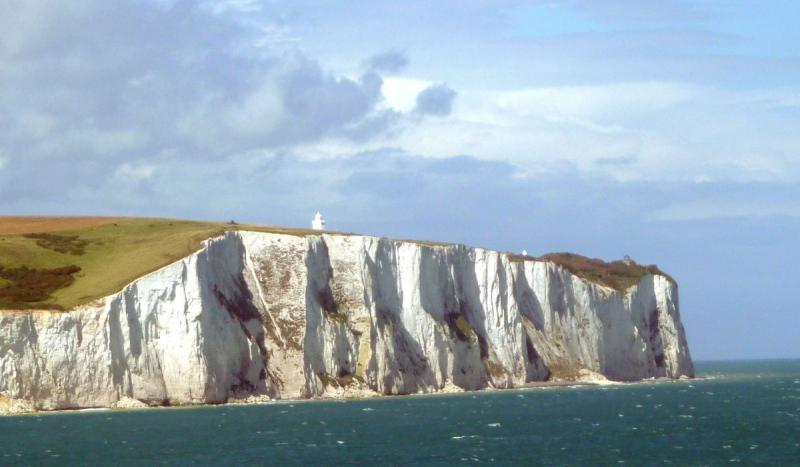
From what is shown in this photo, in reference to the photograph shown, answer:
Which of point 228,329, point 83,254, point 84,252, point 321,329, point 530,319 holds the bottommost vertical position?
point 228,329

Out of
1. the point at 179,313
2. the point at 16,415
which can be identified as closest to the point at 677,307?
the point at 179,313

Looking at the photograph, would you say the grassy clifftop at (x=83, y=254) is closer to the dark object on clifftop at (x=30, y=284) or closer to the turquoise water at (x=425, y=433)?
the dark object on clifftop at (x=30, y=284)

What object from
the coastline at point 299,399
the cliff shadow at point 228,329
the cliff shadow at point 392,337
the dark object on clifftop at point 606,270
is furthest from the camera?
the dark object on clifftop at point 606,270

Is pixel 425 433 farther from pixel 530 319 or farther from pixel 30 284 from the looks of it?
pixel 530 319

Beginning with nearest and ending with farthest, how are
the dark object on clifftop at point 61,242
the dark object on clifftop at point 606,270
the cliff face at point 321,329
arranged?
the cliff face at point 321,329, the dark object on clifftop at point 61,242, the dark object on clifftop at point 606,270

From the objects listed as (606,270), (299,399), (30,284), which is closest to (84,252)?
(30,284)

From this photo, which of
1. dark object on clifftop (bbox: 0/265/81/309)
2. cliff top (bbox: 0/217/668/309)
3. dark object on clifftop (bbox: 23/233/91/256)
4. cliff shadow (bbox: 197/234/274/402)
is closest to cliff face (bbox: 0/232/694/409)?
cliff shadow (bbox: 197/234/274/402)

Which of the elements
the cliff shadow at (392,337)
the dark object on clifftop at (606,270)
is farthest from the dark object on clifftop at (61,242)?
the dark object on clifftop at (606,270)
